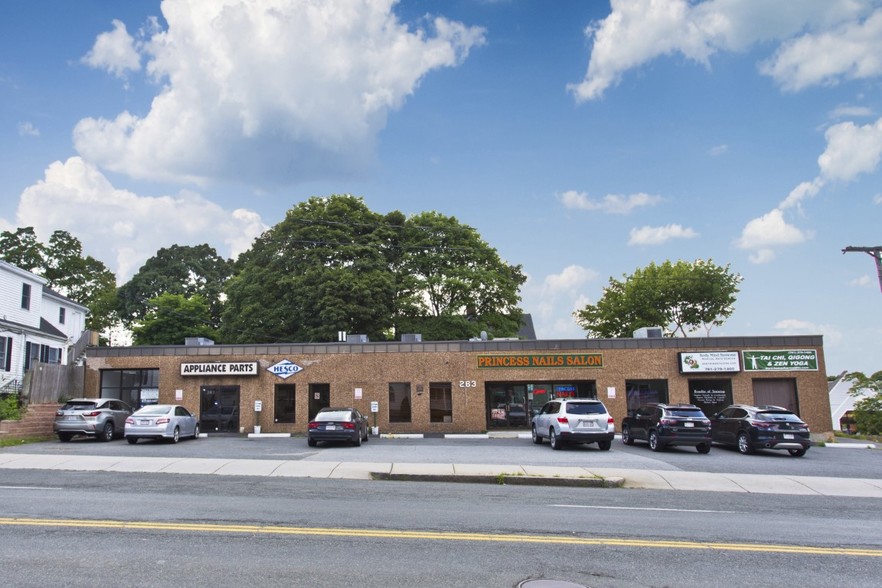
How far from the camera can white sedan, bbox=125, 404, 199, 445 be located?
22.1 meters

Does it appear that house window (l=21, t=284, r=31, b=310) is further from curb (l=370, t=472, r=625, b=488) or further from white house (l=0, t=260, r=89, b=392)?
curb (l=370, t=472, r=625, b=488)

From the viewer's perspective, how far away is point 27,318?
33250mm

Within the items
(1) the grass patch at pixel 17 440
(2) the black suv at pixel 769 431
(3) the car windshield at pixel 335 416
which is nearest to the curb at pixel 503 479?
(3) the car windshield at pixel 335 416

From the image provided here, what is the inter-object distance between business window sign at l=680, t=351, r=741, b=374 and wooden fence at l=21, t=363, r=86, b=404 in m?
27.9

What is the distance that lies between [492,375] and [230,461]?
14.9m

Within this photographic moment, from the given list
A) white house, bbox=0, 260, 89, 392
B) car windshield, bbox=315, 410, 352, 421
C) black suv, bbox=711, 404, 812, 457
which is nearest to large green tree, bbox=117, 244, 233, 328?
white house, bbox=0, 260, 89, 392

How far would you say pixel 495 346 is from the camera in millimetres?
29031

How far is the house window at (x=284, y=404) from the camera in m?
29.1

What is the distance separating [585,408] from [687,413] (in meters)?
3.44

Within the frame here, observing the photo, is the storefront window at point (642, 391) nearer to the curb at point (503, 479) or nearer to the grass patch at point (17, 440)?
the curb at point (503, 479)

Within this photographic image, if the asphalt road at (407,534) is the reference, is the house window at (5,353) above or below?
above

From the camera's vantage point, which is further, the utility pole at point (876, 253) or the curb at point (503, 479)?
the utility pole at point (876, 253)

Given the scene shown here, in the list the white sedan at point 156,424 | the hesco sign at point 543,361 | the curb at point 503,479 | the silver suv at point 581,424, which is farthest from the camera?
the hesco sign at point 543,361

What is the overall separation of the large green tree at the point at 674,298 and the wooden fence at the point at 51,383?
38554 mm
